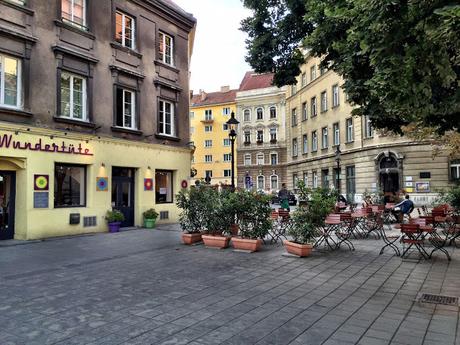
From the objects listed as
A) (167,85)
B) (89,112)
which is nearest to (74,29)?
(89,112)

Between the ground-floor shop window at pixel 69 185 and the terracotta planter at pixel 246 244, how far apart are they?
7.01 meters

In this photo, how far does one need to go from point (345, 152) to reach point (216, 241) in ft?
87.5

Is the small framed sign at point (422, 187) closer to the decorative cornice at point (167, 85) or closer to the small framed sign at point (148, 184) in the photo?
the decorative cornice at point (167, 85)

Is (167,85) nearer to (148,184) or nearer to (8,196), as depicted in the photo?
(148,184)

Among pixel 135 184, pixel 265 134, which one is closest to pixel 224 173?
pixel 265 134

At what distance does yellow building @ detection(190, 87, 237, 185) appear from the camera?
238 feet

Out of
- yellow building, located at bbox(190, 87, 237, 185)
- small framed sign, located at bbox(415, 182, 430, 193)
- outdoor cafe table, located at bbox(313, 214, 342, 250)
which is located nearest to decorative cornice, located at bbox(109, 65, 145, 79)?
outdoor cafe table, located at bbox(313, 214, 342, 250)

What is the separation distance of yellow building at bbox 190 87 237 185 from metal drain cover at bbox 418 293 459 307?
6523cm

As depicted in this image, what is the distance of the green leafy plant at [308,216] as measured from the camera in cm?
A: 968

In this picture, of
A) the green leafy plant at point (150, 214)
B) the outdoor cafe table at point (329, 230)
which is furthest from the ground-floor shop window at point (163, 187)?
the outdoor cafe table at point (329, 230)

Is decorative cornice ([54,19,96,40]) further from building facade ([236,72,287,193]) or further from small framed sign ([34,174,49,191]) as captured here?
building facade ([236,72,287,193])

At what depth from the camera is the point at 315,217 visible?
9.80 metres

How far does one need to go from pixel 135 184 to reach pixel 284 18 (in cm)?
912

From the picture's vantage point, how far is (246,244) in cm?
1058
